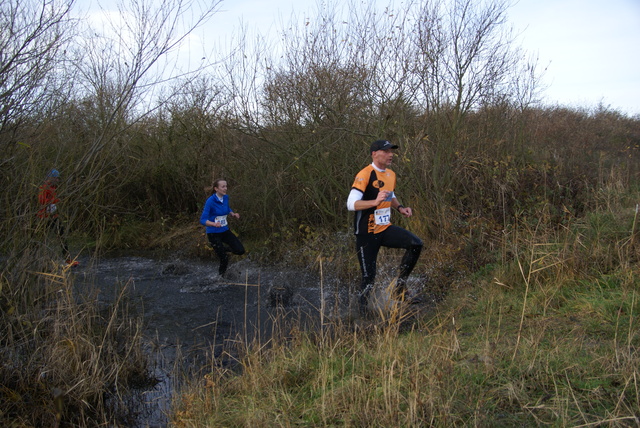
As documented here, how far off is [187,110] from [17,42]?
8.29 meters

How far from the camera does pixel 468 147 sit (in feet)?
28.8

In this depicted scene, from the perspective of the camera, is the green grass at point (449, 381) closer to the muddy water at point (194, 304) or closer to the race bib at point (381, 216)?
the muddy water at point (194, 304)

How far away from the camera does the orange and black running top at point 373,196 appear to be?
5234mm

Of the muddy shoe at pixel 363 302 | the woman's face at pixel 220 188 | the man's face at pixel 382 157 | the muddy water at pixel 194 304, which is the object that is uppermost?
the man's face at pixel 382 157

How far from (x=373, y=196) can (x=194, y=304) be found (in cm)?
315

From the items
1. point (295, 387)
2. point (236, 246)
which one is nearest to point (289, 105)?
point (236, 246)

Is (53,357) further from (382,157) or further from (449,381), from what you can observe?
(382,157)

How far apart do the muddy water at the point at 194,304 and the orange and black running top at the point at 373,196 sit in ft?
2.89

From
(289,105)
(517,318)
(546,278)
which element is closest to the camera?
(517,318)

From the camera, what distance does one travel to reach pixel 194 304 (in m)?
6.97

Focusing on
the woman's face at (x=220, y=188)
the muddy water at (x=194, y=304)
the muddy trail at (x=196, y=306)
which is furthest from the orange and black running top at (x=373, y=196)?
the woman's face at (x=220, y=188)

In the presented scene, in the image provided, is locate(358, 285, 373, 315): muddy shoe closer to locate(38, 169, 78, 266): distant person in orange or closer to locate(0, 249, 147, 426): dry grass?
locate(0, 249, 147, 426): dry grass

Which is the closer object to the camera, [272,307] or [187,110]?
[272,307]

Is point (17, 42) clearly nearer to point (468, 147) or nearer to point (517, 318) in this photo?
point (517, 318)
